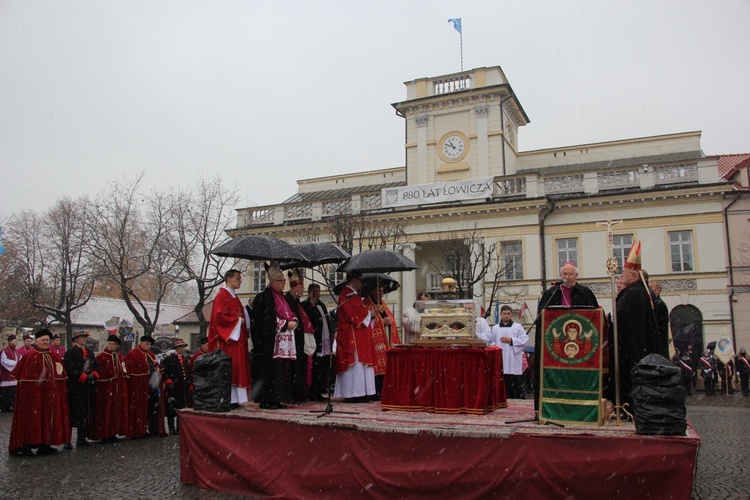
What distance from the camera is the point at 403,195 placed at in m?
30.2

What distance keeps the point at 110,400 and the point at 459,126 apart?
24.7m

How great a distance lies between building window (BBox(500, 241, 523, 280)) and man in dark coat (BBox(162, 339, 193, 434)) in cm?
1753

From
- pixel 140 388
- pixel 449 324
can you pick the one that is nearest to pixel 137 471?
pixel 140 388

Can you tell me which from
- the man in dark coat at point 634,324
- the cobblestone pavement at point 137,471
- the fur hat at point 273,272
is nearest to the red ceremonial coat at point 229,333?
the fur hat at point 273,272

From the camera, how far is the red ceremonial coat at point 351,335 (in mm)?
9047

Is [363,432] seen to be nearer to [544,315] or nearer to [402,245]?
[544,315]

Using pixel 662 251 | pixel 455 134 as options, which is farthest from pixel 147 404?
pixel 455 134

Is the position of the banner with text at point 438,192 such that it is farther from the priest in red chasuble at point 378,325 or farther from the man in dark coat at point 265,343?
the man in dark coat at point 265,343

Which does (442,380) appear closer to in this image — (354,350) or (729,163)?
(354,350)

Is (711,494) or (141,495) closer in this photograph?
(711,494)

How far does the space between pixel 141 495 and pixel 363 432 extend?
9.06 feet

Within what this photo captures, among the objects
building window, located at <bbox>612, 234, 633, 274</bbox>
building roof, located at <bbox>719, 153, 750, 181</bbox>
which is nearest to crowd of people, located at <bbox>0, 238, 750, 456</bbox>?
building window, located at <bbox>612, 234, 633, 274</bbox>

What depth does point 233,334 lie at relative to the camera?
782 centimetres

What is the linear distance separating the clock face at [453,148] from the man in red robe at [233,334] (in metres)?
25.3
